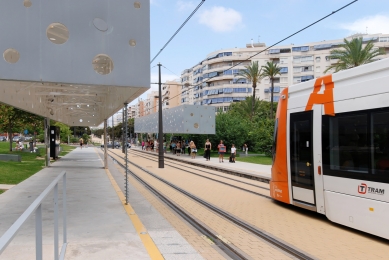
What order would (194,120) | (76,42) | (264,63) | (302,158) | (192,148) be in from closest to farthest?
(76,42) < (302,158) < (192,148) < (194,120) < (264,63)

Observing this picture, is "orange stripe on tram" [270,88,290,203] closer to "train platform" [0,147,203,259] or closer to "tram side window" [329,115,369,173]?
"tram side window" [329,115,369,173]

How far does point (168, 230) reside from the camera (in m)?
7.38

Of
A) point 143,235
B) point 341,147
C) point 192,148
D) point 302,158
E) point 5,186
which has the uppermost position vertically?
point 341,147

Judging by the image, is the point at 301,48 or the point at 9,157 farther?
the point at 301,48

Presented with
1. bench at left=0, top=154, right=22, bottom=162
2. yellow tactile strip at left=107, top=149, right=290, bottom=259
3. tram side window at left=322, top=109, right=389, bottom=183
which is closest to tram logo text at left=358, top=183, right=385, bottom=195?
tram side window at left=322, top=109, right=389, bottom=183

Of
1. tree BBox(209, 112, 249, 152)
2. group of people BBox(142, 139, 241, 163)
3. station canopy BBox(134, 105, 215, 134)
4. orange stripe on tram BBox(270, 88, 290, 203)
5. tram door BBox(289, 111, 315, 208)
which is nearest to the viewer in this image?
tram door BBox(289, 111, 315, 208)

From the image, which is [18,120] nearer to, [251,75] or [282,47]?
[251,75]

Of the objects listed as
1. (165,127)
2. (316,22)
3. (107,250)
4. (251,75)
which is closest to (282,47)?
(251,75)

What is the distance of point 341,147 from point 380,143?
0.95 metres

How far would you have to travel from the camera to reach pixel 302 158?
8852mm

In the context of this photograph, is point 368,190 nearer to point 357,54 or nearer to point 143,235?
point 143,235

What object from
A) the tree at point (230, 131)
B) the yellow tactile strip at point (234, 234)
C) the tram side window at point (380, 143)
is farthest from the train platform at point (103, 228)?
the tree at point (230, 131)

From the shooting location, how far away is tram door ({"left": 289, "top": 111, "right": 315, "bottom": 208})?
336 inches

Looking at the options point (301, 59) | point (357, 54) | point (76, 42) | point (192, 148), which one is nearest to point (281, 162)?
point (76, 42)
